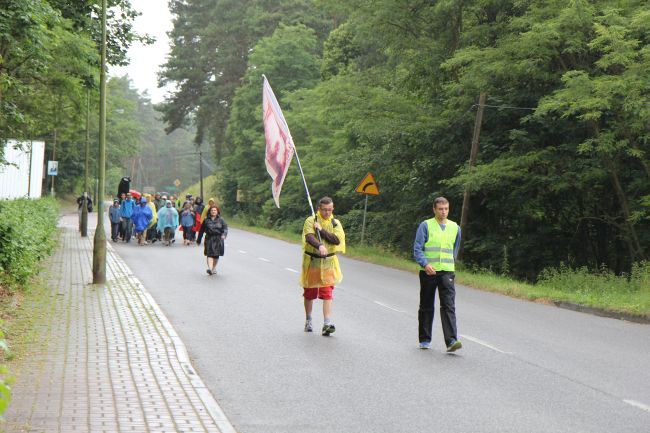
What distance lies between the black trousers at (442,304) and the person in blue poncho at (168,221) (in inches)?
942

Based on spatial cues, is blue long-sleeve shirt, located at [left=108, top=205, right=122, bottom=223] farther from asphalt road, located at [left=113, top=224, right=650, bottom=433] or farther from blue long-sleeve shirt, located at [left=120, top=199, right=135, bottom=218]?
asphalt road, located at [left=113, top=224, right=650, bottom=433]

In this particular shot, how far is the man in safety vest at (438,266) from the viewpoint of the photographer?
10.9m

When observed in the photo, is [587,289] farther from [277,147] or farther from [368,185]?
[368,185]

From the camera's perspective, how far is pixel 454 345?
10.6 meters

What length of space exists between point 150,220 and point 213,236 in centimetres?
1342

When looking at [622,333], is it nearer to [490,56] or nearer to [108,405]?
[108,405]

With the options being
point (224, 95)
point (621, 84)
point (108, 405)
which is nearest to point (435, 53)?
point (621, 84)

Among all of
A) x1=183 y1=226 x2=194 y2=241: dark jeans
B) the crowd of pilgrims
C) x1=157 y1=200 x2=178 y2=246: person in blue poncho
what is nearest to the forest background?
the crowd of pilgrims

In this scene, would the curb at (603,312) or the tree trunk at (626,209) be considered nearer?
the curb at (603,312)

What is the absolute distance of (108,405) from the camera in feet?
23.6

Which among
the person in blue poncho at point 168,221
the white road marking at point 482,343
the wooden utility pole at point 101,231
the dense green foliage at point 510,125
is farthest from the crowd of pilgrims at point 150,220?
the white road marking at point 482,343

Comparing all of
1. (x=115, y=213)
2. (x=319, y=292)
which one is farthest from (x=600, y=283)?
(x=115, y=213)

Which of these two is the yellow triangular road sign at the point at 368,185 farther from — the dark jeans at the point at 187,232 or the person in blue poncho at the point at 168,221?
the person in blue poncho at the point at 168,221

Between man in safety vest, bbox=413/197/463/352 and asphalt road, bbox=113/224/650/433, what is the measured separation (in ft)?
1.15
